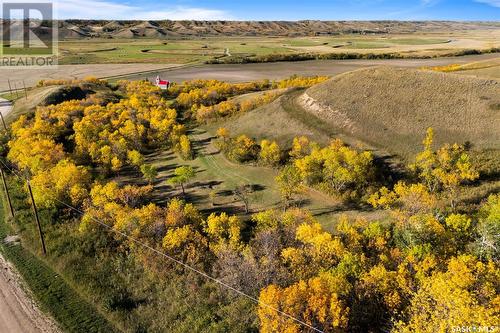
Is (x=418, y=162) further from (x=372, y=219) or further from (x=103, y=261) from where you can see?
(x=103, y=261)

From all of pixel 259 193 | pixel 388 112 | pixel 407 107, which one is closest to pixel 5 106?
pixel 259 193

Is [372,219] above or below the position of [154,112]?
below

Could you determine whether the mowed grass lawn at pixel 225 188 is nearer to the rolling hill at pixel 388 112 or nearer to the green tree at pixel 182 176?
the green tree at pixel 182 176

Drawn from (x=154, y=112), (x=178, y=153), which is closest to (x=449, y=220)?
(x=178, y=153)

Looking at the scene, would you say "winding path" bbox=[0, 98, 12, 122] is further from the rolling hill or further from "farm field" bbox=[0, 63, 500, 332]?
the rolling hill

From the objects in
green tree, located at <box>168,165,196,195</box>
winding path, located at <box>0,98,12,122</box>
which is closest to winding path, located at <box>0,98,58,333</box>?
green tree, located at <box>168,165,196,195</box>

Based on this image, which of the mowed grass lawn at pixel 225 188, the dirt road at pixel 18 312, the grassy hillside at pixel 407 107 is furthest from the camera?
the grassy hillside at pixel 407 107

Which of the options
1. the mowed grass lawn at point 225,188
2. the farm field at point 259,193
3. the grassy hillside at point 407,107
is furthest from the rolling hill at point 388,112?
the mowed grass lawn at point 225,188
